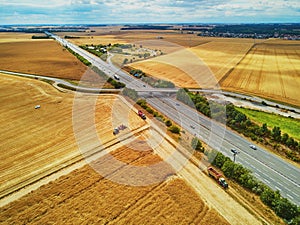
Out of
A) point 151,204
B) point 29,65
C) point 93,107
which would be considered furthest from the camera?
point 29,65

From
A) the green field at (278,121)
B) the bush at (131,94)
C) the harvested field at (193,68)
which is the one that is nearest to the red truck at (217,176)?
the green field at (278,121)

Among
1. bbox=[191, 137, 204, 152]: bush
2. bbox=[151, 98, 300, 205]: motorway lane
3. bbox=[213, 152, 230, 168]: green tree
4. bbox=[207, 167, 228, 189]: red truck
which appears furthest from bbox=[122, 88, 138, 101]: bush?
bbox=[207, 167, 228, 189]: red truck

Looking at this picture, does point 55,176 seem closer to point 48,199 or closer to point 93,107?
point 48,199

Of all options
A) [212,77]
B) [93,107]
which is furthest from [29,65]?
[212,77]

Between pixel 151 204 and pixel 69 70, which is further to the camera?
pixel 69 70

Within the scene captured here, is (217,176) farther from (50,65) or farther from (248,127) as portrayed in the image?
(50,65)

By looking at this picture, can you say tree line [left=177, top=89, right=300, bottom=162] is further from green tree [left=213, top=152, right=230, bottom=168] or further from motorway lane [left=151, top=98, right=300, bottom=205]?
green tree [left=213, top=152, right=230, bottom=168]

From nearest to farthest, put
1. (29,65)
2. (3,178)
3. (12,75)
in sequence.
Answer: (3,178)
(12,75)
(29,65)
